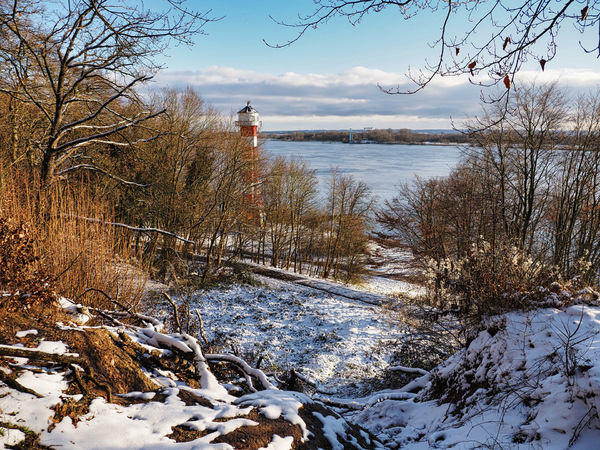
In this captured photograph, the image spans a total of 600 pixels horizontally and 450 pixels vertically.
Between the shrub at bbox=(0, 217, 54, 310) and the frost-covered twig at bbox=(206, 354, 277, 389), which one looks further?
the frost-covered twig at bbox=(206, 354, 277, 389)

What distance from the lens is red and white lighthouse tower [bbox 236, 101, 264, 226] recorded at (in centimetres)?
1981

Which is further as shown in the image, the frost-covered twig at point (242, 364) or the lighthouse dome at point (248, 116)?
the lighthouse dome at point (248, 116)

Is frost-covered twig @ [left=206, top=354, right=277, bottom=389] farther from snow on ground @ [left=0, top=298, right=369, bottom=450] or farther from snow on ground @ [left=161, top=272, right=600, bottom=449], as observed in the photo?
snow on ground @ [left=161, top=272, right=600, bottom=449]

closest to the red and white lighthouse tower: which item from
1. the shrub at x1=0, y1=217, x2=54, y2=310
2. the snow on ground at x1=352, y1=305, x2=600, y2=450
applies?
the shrub at x1=0, y1=217, x2=54, y2=310

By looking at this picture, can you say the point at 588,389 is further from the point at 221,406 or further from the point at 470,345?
the point at 221,406

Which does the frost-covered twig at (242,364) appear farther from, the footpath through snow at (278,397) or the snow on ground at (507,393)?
the snow on ground at (507,393)

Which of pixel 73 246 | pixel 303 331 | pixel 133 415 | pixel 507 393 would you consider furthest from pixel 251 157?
pixel 133 415

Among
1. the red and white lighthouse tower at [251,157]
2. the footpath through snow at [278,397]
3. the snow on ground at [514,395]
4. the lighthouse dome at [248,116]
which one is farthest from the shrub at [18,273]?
Answer: the lighthouse dome at [248,116]

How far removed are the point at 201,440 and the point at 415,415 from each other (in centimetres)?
316

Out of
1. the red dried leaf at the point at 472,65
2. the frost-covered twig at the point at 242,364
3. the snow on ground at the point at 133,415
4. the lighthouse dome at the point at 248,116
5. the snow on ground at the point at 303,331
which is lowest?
the snow on ground at the point at 303,331

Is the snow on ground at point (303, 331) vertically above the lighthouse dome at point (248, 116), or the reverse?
the lighthouse dome at point (248, 116)

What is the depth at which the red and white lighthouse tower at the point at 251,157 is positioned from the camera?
65.0ft

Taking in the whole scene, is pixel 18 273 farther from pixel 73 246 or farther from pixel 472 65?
pixel 472 65

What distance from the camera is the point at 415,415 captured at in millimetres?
4477
